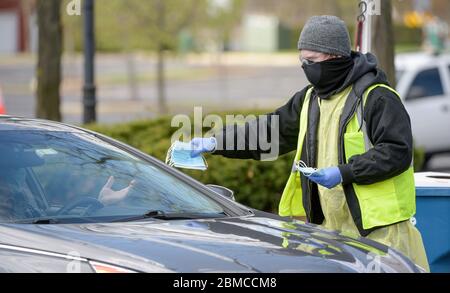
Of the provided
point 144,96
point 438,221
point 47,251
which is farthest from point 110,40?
point 47,251

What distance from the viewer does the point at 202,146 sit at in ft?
18.8

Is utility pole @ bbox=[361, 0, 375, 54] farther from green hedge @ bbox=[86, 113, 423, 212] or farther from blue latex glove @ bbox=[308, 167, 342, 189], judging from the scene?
green hedge @ bbox=[86, 113, 423, 212]

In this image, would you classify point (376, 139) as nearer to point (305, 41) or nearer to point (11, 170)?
point (305, 41)

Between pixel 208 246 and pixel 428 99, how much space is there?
1152 cm

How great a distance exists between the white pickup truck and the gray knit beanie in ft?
32.1

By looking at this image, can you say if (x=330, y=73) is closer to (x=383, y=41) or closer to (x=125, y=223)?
(x=125, y=223)

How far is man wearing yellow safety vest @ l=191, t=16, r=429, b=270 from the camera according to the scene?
202 inches

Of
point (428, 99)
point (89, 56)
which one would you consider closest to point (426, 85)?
point (428, 99)

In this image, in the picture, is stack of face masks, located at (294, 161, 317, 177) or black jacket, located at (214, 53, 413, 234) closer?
black jacket, located at (214, 53, 413, 234)

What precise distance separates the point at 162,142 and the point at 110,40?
59.9 ft

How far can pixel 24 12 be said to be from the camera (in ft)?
177

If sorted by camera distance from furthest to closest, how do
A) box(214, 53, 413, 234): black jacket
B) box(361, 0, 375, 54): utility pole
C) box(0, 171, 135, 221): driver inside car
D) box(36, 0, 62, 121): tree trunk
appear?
box(36, 0, 62, 121): tree trunk < box(361, 0, 375, 54): utility pole < box(214, 53, 413, 234): black jacket < box(0, 171, 135, 221): driver inside car

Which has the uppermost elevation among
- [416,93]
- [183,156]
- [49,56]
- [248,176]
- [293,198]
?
[49,56]

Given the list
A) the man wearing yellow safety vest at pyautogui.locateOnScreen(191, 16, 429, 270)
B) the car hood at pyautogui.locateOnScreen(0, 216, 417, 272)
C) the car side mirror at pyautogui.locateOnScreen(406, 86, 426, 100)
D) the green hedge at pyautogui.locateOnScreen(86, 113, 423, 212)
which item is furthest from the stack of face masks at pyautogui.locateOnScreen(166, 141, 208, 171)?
the car side mirror at pyautogui.locateOnScreen(406, 86, 426, 100)
